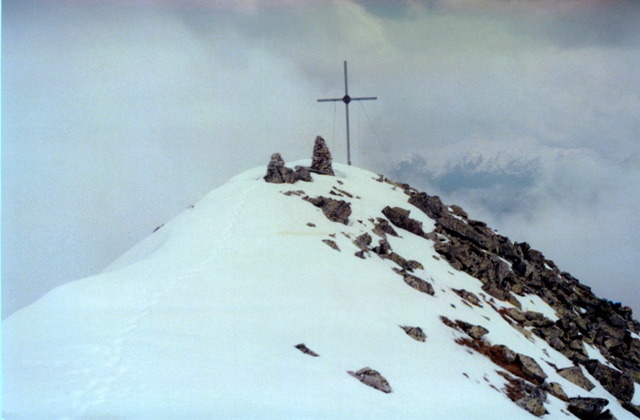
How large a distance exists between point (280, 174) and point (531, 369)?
27.6m

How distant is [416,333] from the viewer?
2317 centimetres

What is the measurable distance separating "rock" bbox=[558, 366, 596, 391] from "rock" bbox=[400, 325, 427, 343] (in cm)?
1321

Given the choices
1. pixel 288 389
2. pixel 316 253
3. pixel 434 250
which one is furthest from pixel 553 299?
pixel 288 389

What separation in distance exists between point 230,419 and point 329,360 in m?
6.74

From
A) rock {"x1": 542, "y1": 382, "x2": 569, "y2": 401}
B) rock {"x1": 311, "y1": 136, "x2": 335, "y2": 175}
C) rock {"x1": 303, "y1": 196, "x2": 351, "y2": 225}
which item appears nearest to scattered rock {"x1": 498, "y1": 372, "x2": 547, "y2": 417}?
rock {"x1": 542, "y1": 382, "x2": 569, "y2": 401}

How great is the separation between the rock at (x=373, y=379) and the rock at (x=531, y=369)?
43.6 ft

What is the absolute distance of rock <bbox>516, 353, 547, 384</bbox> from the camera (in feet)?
82.9

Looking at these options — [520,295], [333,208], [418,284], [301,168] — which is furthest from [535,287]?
[301,168]

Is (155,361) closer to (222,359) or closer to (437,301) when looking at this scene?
(222,359)

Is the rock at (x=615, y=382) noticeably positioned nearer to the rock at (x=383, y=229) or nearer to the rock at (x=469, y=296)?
the rock at (x=469, y=296)

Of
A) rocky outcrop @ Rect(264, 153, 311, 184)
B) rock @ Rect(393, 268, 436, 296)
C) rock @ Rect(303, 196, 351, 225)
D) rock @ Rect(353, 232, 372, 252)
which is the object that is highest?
rocky outcrop @ Rect(264, 153, 311, 184)

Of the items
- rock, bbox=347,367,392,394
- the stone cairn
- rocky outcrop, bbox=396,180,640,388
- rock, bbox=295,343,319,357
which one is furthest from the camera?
the stone cairn

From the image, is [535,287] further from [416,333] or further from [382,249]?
[416,333]

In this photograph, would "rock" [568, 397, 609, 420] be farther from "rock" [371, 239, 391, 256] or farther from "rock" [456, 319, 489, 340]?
"rock" [371, 239, 391, 256]
